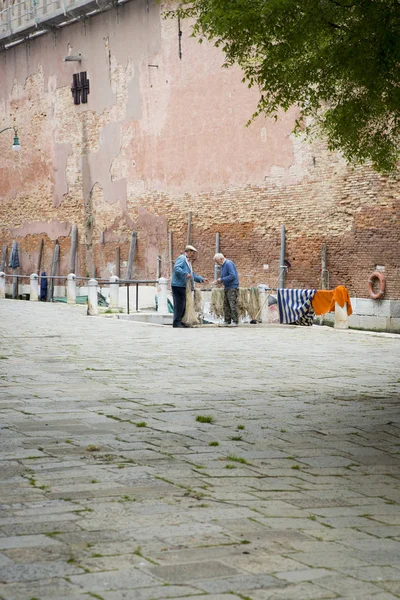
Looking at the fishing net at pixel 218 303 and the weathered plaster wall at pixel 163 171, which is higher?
the weathered plaster wall at pixel 163 171

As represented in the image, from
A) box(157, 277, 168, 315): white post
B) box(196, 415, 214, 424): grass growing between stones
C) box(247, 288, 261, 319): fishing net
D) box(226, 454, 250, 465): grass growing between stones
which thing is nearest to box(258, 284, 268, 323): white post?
box(247, 288, 261, 319): fishing net

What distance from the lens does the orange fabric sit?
1939 cm

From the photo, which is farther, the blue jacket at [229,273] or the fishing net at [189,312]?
the blue jacket at [229,273]

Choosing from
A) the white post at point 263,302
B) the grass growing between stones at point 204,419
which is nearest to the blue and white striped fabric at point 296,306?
the white post at point 263,302

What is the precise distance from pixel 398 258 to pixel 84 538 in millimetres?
18758

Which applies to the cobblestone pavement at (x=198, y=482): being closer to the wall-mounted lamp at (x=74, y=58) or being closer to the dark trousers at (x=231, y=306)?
the dark trousers at (x=231, y=306)

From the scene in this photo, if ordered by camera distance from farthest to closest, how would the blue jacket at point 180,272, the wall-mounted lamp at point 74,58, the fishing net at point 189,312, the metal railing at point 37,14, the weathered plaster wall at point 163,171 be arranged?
the wall-mounted lamp at point 74,58
the metal railing at point 37,14
the weathered plaster wall at point 163,171
the fishing net at point 189,312
the blue jacket at point 180,272

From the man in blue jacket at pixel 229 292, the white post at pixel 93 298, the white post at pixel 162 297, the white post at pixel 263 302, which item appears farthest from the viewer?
the white post at pixel 162 297

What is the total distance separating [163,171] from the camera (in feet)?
97.3

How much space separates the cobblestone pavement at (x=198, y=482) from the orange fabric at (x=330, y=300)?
7.97 meters

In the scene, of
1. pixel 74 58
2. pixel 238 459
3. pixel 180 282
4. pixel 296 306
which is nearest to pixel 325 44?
pixel 238 459

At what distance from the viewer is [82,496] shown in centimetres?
498

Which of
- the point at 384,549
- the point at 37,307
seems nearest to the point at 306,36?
the point at 384,549

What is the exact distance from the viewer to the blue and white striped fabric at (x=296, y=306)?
19.8 m
